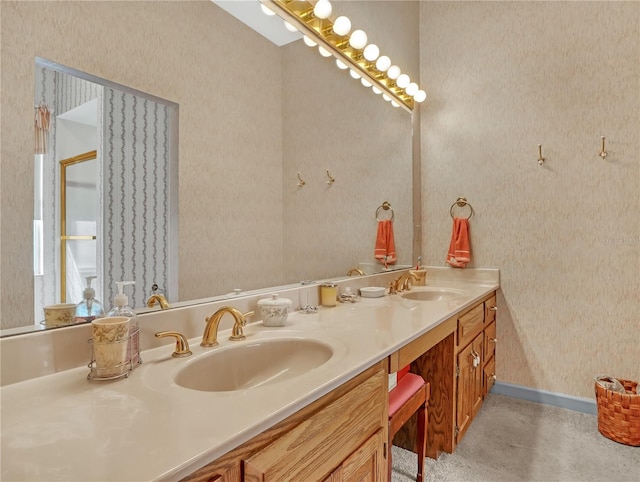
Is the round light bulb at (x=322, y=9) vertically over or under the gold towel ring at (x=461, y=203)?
over

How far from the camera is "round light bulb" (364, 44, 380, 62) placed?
6.12ft

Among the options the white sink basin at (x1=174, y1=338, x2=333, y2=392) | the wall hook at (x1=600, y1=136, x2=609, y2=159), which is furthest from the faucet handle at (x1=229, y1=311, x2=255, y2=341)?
the wall hook at (x1=600, y1=136, x2=609, y2=159)

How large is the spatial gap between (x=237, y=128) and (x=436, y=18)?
2.05 meters

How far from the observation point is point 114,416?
581 millimetres

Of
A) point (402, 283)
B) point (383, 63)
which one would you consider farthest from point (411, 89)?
point (402, 283)

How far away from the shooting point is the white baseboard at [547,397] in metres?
1.99

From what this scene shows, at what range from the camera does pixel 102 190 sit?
2.77ft

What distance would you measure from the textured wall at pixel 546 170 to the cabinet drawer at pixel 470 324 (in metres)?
0.46

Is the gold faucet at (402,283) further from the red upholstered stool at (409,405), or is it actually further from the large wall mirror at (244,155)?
the red upholstered stool at (409,405)

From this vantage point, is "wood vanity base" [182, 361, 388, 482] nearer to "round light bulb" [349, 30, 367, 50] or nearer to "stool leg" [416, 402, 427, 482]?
"stool leg" [416, 402, 427, 482]

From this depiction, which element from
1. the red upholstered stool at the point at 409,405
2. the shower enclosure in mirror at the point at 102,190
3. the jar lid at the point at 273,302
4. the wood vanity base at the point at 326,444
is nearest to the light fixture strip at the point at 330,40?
the shower enclosure in mirror at the point at 102,190

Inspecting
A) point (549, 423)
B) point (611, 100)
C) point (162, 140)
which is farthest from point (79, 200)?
point (611, 100)

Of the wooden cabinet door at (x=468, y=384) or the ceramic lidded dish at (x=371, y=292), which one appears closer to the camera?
the wooden cabinet door at (x=468, y=384)

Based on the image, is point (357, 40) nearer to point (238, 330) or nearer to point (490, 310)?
point (238, 330)
